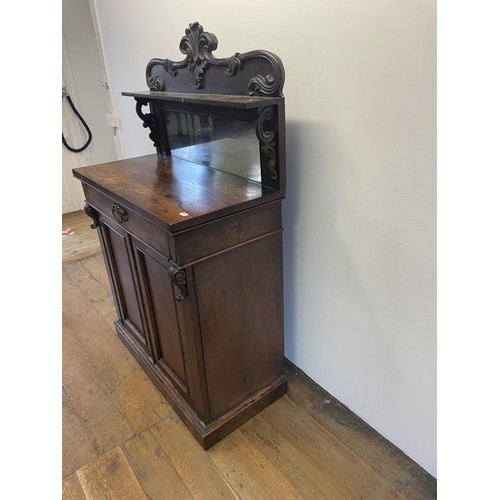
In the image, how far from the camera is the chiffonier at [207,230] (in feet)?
3.84

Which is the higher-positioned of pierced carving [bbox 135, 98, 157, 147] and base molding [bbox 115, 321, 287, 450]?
pierced carving [bbox 135, 98, 157, 147]

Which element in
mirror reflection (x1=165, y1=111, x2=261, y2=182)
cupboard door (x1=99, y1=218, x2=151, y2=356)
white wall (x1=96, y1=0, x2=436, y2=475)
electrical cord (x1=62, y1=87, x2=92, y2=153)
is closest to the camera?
white wall (x1=96, y1=0, x2=436, y2=475)

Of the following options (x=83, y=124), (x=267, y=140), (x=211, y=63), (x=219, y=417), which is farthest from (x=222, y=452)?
(x=83, y=124)

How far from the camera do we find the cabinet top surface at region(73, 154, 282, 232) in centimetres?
113

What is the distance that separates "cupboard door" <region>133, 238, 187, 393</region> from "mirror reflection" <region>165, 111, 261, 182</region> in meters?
0.44

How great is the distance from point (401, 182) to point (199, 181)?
678mm

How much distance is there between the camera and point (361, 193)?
47.6 inches

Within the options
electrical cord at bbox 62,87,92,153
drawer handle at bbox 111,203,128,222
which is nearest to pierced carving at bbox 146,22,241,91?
drawer handle at bbox 111,203,128,222

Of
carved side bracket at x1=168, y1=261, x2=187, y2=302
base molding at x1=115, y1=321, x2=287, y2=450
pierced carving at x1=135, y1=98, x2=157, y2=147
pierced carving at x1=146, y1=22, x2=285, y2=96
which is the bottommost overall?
base molding at x1=115, y1=321, x2=287, y2=450

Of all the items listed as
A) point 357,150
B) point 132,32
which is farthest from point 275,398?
point 132,32

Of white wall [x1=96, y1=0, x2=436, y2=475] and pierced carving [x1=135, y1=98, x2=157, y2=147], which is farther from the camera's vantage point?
pierced carving [x1=135, y1=98, x2=157, y2=147]

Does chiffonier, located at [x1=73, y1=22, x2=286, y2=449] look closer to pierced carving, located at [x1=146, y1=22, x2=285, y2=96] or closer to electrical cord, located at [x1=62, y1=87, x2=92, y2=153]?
pierced carving, located at [x1=146, y1=22, x2=285, y2=96]

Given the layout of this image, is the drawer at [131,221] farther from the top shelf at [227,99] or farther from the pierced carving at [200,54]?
the pierced carving at [200,54]
